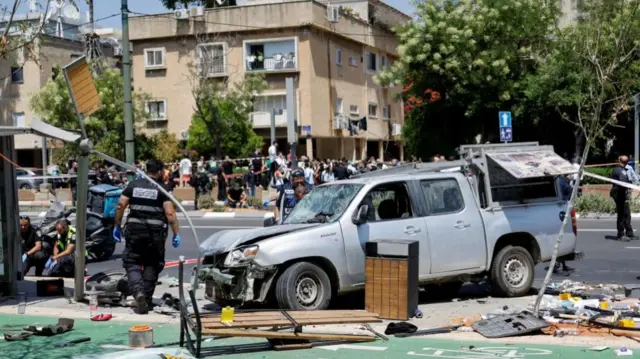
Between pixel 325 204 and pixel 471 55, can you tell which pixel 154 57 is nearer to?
pixel 471 55

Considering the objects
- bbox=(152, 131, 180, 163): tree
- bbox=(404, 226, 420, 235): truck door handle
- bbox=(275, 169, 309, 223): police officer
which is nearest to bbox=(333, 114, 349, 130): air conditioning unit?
bbox=(152, 131, 180, 163): tree

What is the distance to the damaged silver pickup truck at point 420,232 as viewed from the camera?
10.2 meters

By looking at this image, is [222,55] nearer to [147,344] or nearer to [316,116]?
[316,116]

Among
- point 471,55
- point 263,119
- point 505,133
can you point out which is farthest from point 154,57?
point 505,133

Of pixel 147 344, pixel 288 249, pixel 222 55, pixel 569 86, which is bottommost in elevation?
pixel 147 344

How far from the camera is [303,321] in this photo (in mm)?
8867

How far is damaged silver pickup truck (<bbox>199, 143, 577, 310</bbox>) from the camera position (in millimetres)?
10250

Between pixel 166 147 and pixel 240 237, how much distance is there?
35.6 m

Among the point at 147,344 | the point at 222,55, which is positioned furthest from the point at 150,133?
the point at 147,344

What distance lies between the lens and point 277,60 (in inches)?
1795

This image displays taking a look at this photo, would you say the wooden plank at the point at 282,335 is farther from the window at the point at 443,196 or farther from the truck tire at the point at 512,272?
the truck tire at the point at 512,272

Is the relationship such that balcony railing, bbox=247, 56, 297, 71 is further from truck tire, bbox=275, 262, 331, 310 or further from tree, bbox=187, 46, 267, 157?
truck tire, bbox=275, 262, 331, 310

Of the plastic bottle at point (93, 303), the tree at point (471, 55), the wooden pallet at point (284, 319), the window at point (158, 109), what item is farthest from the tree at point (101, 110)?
the wooden pallet at point (284, 319)

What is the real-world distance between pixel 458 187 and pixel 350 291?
2144 mm
